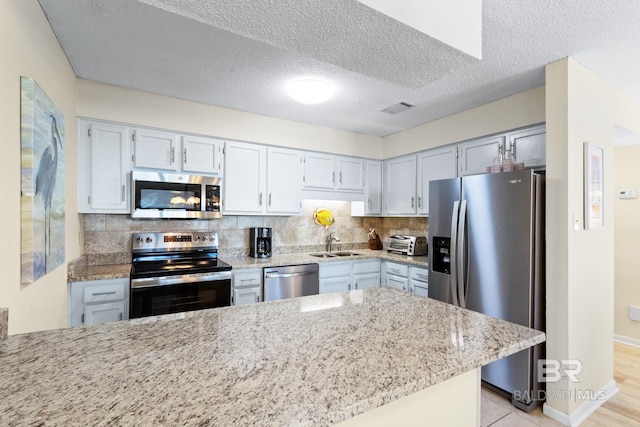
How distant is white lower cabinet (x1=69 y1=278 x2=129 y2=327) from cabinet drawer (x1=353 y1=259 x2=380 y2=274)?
230 cm

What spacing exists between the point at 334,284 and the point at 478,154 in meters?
2.03

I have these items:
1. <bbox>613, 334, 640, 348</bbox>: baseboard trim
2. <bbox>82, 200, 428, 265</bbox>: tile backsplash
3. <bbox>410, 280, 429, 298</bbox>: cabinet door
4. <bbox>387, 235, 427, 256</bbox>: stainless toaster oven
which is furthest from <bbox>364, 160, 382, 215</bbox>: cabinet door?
<bbox>613, 334, 640, 348</bbox>: baseboard trim

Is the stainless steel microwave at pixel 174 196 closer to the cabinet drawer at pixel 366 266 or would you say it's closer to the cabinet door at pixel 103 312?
the cabinet door at pixel 103 312

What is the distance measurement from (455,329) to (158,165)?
2.80 m

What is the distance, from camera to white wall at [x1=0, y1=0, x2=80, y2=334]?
1.25 metres

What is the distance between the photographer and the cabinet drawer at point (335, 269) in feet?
11.6

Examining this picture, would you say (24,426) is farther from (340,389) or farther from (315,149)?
(315,149)

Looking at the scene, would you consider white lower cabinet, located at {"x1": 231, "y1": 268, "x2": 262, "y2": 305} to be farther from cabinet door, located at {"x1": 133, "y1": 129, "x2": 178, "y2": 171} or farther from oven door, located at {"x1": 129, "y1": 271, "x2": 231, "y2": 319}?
cabinet door, located at {"x1": 133, "y1": 129, "x2": 178, "y2": 171}

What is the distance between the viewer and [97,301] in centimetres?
243

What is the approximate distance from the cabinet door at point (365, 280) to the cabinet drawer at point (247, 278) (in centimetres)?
118

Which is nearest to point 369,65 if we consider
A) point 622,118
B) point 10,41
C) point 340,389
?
point 340,389

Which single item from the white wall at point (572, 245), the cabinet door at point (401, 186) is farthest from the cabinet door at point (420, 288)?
the white wall at point (572, 245)

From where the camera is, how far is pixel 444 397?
1043 millimetres

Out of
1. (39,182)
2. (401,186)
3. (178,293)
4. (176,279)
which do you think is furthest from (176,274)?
(401,186)
